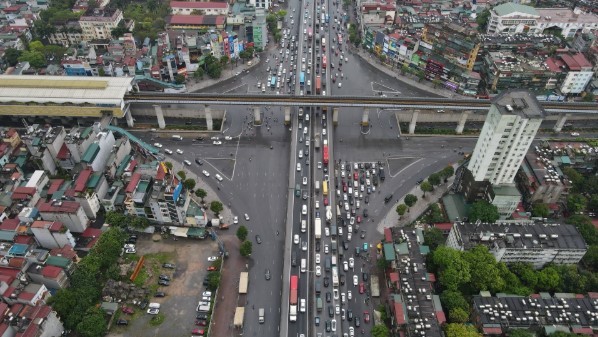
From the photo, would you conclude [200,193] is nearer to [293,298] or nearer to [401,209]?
[293,298]

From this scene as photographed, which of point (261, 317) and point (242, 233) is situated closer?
point (261, 317)

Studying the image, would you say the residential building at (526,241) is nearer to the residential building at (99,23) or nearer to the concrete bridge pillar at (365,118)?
the concrete bridge pillar at (365,118)

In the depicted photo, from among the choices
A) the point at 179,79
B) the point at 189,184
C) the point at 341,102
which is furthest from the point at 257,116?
the point at 189,184

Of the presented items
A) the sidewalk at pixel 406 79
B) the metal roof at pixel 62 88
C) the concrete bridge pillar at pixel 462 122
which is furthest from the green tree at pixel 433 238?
the metal roof at pixel 62 88

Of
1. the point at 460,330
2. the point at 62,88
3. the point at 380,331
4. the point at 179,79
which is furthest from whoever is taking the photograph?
the point at 179,79

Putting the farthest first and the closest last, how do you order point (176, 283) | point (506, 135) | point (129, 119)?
1. point (129, 119)
2. point (506, 135)
3. point (176, 283)

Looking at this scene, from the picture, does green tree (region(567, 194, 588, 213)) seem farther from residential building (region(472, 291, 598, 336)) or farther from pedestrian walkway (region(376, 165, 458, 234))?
pedestrian walkway (region(376, 165, 458, 234))

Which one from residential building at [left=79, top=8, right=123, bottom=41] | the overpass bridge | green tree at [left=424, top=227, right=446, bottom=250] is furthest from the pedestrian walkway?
residential building at [left=79, top=8, right=123, bottom=41]

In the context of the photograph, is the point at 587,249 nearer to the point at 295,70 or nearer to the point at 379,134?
the point at 379,134
